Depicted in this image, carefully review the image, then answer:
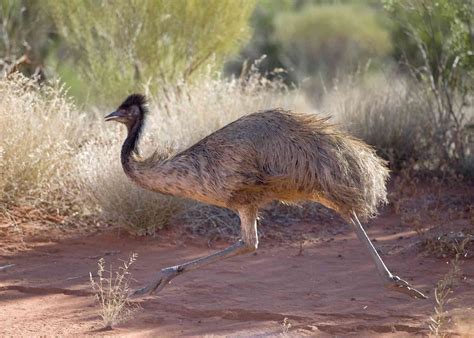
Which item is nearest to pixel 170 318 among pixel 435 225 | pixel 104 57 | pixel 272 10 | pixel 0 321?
pixel 0 321

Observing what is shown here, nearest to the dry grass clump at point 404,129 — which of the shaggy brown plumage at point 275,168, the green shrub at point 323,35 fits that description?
the shaggy brown plumage at point 275,168

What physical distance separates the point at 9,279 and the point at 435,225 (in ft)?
13.6

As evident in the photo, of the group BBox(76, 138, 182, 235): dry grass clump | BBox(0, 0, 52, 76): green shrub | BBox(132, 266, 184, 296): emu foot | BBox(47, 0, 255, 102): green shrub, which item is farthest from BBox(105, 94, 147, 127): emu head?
BBox(0, 0, 52, 76): green shrub

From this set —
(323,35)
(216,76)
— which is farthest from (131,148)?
(323,35)

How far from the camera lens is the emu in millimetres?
6531

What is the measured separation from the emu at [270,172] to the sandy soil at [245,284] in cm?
36

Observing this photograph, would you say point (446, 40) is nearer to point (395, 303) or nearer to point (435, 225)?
point (435, 225)

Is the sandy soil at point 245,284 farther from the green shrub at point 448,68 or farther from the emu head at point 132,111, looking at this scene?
the green shrub at point 448,68

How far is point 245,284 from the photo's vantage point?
745 centimetres

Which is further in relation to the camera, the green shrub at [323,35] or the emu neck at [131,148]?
the green shrub at [323,35]

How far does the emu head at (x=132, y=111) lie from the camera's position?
7207 millimetres

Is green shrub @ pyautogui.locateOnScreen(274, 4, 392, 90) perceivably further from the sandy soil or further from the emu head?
the emu head

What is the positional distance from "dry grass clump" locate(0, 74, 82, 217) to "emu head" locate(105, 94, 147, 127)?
6.17 ft

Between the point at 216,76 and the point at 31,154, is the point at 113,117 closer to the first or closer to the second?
the point at 31,154
